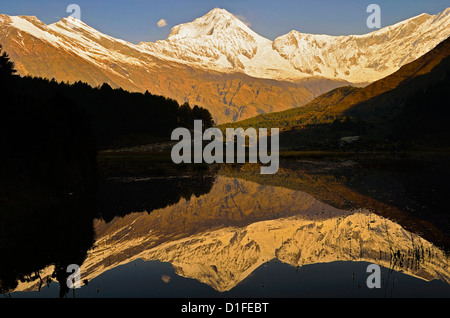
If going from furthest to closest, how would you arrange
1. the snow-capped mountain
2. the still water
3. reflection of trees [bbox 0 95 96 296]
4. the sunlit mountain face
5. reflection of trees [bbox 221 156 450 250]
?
reflection of trees [bbox 221 156 450 250] → reflection of trees [bbox 0 95 96 296] → the snow-capped mountain → the sunlit mountain face → the still water

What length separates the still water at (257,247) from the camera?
22719mm

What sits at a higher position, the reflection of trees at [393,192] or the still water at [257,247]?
the reflection of trees at [393,192]

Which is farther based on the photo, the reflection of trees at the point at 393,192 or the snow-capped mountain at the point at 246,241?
the reflection of trees at the point at 393,192

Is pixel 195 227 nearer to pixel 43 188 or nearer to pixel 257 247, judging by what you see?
pixel 257 247

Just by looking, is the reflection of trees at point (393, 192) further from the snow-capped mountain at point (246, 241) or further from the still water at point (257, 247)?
the snow-capped mountain at point (246, 241)

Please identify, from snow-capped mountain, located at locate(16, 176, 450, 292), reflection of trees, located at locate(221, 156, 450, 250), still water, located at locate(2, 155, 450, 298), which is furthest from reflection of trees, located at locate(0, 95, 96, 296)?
reflection of trees, located at locate(221, 156, 450, 250)

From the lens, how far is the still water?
2272 centimetres

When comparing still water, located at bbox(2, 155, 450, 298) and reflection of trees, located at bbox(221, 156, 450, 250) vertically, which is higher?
reflection of trees, located at bbox(221, 156, 450, 250)

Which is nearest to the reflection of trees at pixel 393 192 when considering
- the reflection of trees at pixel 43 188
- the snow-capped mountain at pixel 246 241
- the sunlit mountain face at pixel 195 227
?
the sunlit mountain face at pixel 195 227

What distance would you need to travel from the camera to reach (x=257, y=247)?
31000mm

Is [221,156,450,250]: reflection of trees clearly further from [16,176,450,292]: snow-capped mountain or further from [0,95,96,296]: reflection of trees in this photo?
[0,95,96,296]: reflection of trees

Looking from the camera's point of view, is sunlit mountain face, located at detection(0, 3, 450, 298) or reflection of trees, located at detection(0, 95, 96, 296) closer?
sunlit mountain face, located at detection(0, 3, 450, 298)

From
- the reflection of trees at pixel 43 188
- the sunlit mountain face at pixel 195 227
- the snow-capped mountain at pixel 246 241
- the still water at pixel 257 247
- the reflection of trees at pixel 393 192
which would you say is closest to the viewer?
the still water at pixel 257 247
